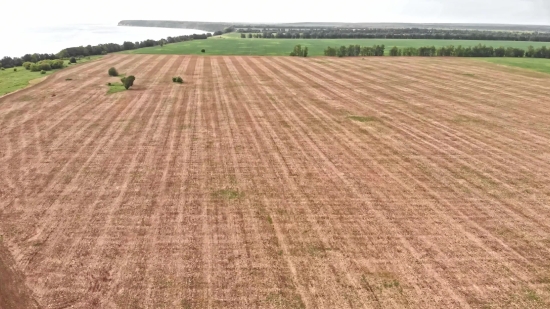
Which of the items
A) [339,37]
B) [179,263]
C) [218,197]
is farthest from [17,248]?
[339,37]

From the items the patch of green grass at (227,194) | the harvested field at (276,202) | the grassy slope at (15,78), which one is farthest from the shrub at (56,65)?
the patch of green grass at (227,194)

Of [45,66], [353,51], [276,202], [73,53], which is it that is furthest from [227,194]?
[73,53]

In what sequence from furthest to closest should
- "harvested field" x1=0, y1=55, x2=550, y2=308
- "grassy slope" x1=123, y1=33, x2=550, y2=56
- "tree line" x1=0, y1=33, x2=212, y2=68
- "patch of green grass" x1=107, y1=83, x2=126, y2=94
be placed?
1. "grassy slope" x1=123, y1=33, x2=550, y2=56
2. "tree line" x1=0, y1=33, x2=212, y2=68
3. "patch of green grass" x1=107, y1=83, x2=126, y2=94
4. "harvested field" x1=0, y1=55, x2=550, y2=308

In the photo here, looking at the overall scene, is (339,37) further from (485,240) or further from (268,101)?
(485,240)

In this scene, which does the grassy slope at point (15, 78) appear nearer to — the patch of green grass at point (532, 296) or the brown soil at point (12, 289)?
the brown soil at point (12, 289)

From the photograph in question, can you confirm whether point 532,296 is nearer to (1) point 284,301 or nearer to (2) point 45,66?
(1) point 284,301

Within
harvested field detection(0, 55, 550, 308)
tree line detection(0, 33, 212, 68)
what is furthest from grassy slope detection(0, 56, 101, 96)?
harvested field detection(0, 55, 550, 308)

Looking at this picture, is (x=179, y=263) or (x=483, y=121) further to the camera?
(x=483, y=121)

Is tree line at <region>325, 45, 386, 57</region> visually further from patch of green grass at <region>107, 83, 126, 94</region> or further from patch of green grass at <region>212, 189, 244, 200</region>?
patch of green grass at <region>212, 189, 244, 200</region>
